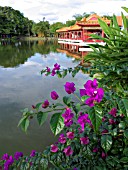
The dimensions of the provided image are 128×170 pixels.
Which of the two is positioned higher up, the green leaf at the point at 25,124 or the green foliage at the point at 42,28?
the green foliage at the point at 42,28

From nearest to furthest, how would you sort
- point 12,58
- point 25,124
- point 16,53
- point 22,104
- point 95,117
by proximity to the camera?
1. point 95,117
2. point 25,124
3. point 22,104
4. point 12,58
5. point 16,53

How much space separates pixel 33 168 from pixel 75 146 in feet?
0.79

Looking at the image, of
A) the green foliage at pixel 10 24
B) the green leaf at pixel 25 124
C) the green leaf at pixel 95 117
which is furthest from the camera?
the green foliage at pixel 10 24

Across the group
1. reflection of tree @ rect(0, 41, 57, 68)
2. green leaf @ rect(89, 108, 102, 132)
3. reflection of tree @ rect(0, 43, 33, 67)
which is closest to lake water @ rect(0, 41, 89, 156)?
green leaf @ rect(89, 108, 102, 132)

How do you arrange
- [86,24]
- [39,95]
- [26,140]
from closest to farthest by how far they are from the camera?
1. [26,140]
2. [39,95]
3. [86,24]

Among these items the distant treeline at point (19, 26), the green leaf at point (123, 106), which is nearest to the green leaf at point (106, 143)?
the green leaf at point (123, 106)

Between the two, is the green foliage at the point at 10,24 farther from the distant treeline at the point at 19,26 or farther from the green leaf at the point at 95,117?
the green leaf at the point at 95,117

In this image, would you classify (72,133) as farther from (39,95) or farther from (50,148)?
(39,95)

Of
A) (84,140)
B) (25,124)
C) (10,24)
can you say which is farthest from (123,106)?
(10,24)

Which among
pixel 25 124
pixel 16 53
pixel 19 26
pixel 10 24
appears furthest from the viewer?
pixel 19 26

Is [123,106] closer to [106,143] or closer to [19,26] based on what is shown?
[106,143]

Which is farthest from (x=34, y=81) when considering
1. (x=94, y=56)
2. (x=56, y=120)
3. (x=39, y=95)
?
(x=56, y=120)

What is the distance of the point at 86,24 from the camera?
57.7 ft

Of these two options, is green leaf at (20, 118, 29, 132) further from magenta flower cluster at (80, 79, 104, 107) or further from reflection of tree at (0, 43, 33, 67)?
reflection of tree at (0, 43, 33, 67)
